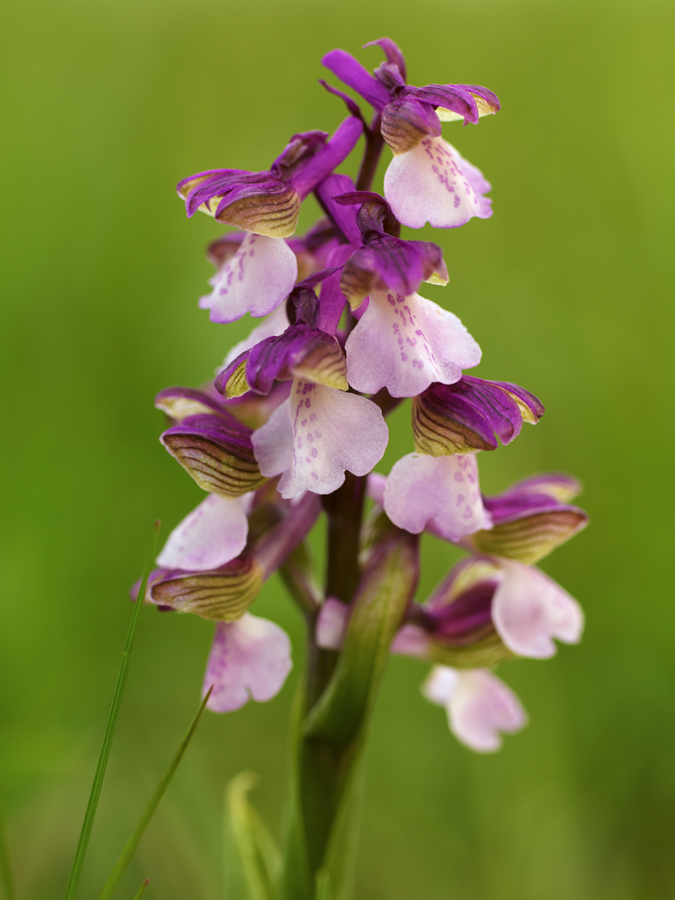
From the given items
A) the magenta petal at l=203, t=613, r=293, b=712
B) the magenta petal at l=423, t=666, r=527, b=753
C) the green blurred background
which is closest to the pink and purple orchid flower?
the magenta petal at l=203, t=613, r=293, b=712

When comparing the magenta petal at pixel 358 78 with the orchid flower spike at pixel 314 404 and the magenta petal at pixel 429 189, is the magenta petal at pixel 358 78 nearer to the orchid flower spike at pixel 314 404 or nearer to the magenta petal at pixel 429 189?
the magenta petal at pixel 429 189

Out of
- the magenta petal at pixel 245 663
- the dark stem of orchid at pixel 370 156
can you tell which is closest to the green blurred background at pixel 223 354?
the magenta petal at pixel 245 663

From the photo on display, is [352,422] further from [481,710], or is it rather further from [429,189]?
[481,710]

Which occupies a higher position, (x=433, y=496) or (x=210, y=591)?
(x=433, y=496)

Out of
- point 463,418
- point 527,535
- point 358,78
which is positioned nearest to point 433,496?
point 463,418

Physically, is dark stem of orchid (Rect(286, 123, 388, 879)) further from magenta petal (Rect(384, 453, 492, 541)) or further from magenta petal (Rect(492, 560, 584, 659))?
magenta petal (Rect(492, 560, 584, 659))

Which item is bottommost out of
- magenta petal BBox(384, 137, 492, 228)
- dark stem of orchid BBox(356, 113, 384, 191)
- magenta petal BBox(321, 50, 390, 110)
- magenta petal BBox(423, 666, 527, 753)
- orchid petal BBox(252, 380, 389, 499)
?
magenta petal BBox(423, 666, 527, 753)

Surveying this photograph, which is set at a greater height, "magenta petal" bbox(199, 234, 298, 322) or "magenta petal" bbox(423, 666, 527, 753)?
"magenta petal" bbox(199, 234, 298, 322)
